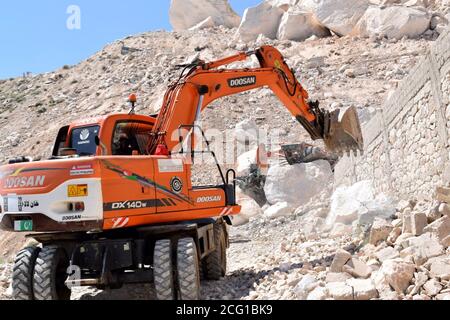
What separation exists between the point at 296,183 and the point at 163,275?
33.4 feet

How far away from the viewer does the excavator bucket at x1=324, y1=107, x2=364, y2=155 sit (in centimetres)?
938

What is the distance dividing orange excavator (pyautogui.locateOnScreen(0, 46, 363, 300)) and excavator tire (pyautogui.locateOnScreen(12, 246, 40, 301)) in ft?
0.04

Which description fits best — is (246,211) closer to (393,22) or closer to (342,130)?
(342,130)

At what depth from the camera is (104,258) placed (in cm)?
659

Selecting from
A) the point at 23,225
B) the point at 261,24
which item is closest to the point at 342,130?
the point at 23,225

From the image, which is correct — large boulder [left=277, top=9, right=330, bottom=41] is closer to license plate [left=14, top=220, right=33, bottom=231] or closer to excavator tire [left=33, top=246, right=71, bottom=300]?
excavator tire [left=33, top=246, right=71, bottom=300]

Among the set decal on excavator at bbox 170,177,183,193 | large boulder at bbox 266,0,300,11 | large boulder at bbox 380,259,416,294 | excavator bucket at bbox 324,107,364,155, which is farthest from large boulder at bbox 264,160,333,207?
large boulder at bbox 266,0,300,11

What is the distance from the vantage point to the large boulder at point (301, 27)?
35.0m

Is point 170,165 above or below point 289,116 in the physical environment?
below

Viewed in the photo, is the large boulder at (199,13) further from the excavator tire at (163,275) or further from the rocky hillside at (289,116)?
the excavator tire at (163,275)

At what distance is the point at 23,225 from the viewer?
6.48m

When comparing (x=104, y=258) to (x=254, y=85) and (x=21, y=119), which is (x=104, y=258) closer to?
(x=254, y=85)

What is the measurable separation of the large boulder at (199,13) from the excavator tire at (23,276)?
126 feet

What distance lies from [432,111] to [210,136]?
17470 millimetres
